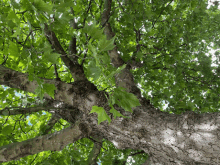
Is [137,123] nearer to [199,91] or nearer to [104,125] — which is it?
[104,125]

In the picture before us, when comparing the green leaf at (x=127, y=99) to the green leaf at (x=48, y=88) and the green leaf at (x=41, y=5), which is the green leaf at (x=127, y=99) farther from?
the green leaf at (x=41, y=5)

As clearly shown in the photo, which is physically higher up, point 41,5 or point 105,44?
point 41,5

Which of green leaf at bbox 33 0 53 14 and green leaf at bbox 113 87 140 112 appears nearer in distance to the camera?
green leaf at bbox 33 0 53 14

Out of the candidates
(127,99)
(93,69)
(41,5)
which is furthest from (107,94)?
(41,5)

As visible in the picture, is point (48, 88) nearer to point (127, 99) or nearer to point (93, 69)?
point (93, 69)

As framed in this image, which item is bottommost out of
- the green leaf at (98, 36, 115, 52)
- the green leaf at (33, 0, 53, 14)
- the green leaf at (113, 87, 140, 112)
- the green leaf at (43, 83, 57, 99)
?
the green leaf at (43, 83, 57, 99)

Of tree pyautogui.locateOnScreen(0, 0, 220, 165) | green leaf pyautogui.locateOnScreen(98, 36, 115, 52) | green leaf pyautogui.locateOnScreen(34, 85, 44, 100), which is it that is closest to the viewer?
green leaf pyautogui.locateOnScreen(98, 36, 115, 52)

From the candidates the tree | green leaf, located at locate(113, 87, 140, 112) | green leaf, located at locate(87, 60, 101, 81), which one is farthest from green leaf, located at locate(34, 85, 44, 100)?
green leaf, located at locate(113, 87, 140, 112)

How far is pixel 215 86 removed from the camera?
125 inches

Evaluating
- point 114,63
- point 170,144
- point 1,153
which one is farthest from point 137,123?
point 1,153

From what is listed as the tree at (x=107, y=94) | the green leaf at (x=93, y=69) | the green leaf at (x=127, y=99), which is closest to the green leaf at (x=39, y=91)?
the tree at (x=107, y=94)

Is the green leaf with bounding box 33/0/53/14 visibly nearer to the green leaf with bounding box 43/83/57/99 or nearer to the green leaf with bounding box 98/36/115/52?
the green leaf with bounding box 98/36/115/52

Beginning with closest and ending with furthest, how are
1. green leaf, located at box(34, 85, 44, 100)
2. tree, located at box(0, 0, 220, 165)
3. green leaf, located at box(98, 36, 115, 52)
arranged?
green leaf, located at box(98, 36, 115, 52), tree, located at box(0, 0, 220, 165), green leaf, located at box(34, 85, 44, 100)

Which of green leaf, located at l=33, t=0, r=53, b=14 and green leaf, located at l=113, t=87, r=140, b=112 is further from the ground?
green leaf, located at l=33, t=0, r=53, b=14
